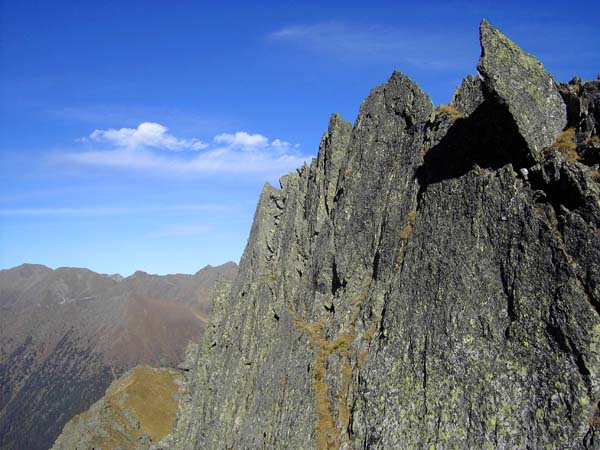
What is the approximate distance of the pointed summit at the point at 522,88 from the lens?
2120 centimetres

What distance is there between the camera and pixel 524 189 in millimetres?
19688

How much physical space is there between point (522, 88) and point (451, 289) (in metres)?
10.6

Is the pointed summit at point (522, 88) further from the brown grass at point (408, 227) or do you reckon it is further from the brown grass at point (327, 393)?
the brown grass at point (327, 393)

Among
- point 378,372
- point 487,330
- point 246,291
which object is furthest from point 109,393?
point 487,330

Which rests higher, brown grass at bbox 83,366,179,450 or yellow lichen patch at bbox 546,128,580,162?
yellow lichen patch at bbox 546,128,580,162

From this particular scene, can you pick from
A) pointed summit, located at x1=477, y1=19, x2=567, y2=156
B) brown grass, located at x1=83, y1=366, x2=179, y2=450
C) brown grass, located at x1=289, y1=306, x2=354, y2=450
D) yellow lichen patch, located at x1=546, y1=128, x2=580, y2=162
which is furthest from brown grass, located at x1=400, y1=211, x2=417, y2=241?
brown grass, located at x1=83, y1=366, x2=179, y2=450

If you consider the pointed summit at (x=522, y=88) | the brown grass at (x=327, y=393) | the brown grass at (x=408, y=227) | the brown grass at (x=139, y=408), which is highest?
the pointed summit at (x=522, y=88)

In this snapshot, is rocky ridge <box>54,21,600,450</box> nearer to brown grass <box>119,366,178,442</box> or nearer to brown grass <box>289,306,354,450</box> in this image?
brown grass <box>289,306,354,450</box>

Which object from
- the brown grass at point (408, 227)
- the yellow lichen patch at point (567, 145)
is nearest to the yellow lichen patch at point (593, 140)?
the yellow lichen patch at point (567, 145)

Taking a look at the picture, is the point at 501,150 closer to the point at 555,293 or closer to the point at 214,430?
the point at 555,293

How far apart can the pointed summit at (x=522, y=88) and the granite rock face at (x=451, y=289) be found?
90 millimetres

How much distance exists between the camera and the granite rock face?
55.2ft

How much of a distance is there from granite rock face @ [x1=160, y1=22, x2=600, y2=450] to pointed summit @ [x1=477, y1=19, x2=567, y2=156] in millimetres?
90

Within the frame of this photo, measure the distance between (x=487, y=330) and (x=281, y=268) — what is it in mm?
26040
